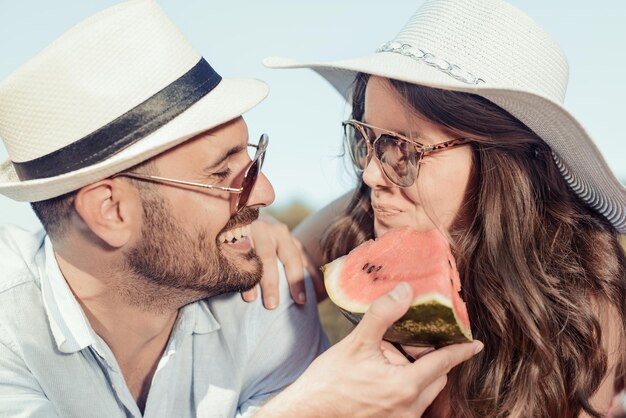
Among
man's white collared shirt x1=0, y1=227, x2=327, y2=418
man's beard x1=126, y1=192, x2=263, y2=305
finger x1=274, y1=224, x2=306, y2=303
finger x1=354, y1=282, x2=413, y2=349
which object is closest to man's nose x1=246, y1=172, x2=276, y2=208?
man's beard x1=126, y1=192, x2=263, y2=305

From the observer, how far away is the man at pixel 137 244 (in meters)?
3.70

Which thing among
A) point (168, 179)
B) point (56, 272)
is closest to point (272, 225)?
point (168, 179)

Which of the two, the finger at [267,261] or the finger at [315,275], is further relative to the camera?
the finger at [315,275]

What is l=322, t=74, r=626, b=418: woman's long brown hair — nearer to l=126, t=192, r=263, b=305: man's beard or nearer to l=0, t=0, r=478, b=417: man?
l=0, t=0, r=478, b=417: man

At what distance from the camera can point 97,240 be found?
3998 mm

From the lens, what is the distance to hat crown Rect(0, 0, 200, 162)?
12.1ft

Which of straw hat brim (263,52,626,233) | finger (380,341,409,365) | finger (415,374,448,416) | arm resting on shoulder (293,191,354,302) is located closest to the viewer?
finger (415,374,448,416)

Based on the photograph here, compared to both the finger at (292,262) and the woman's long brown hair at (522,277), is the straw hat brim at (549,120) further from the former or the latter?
the finger at (292,262)

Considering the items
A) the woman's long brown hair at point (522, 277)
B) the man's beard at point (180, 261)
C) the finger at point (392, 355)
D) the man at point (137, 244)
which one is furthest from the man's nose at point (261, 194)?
the finger at point (392, 355)

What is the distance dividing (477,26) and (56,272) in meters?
2.71

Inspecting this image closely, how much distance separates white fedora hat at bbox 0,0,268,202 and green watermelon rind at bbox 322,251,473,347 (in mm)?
1243

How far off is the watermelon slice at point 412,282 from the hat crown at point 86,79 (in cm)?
140

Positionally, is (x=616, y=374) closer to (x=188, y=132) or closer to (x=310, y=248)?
(x=310, y=248)

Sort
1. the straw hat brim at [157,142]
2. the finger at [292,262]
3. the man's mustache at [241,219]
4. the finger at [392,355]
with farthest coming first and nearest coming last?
the finger at [292,262] → the man's mustache at [241,219] → the straw hat brim at [157,142] → the finger at [392,355]
